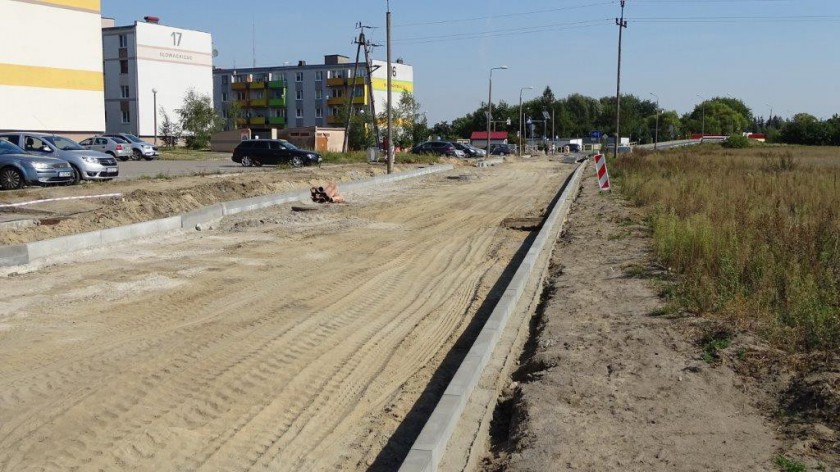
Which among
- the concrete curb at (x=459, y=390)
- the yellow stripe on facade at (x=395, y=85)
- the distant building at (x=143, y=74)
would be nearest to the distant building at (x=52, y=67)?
the distant building at (x=143, y=74)

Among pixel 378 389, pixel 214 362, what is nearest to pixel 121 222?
pixel 214 362

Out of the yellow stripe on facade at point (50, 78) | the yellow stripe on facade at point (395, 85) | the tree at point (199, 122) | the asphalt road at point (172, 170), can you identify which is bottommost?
the asphalt road at point (172, 170)

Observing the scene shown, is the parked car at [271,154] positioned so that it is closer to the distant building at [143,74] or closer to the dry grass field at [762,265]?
the dry grass field at [762,265]

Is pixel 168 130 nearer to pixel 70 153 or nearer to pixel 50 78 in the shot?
pixel 50 78

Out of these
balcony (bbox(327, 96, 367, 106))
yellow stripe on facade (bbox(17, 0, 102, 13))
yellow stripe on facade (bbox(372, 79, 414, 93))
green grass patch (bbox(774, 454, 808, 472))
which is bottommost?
green grass patch (bbox(774, 454, 808, 472))

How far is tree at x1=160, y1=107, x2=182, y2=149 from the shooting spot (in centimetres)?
8229

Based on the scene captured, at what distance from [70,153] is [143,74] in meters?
65.0

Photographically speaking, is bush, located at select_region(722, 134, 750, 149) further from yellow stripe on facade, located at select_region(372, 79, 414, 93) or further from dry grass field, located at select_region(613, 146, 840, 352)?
dry grass field, located at select_region(613, 146, 840, 352)

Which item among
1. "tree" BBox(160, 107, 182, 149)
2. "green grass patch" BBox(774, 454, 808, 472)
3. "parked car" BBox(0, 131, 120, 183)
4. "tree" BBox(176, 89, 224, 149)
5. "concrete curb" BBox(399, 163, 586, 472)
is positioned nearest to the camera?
"green grass patch" BBox(774, 454, 808, 472)

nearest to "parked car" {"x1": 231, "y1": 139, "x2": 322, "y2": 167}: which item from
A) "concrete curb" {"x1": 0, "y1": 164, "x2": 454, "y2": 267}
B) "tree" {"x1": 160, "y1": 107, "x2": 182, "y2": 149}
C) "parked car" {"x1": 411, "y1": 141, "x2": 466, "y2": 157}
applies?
"concrete curb" {"x1": 0, "y1": 164, "x2": 454, "y2": 267}

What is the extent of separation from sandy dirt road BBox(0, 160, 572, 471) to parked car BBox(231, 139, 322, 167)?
85.7ft

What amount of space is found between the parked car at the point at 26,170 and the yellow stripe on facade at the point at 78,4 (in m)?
42.7

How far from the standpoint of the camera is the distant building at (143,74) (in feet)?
274

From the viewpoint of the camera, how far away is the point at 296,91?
12025cm
